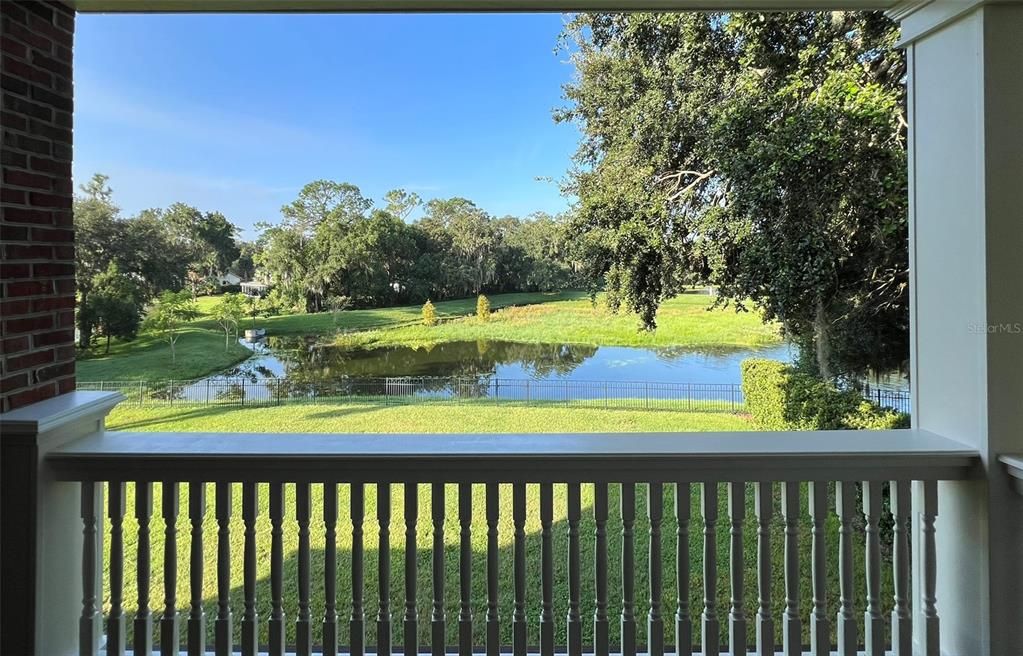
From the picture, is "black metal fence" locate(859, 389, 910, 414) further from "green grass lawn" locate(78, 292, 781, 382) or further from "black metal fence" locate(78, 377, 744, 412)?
"black metal fence" locate(78, 377, 744, 412)

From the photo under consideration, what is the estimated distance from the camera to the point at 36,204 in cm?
160

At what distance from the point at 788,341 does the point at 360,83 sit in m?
2.33

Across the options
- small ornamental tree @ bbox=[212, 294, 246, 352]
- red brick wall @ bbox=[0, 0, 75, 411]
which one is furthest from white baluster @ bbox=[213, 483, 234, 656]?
small ornamental tree @ bbox=[212, 294, 246, 352]

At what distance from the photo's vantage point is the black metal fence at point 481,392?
7.77 feet

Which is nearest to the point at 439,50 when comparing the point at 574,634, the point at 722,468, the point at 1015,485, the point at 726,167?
the point at 726,167

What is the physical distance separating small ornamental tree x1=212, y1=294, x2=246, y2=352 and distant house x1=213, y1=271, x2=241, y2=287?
51mm

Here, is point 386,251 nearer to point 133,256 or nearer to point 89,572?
point 133,256

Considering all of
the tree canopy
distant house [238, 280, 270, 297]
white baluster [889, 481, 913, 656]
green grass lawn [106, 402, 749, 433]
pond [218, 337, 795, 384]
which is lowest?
white baluster [889, 481, 913, 656]

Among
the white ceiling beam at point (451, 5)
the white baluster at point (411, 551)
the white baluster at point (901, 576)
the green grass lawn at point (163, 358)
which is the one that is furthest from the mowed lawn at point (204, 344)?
the white baluster at point (901, 576)

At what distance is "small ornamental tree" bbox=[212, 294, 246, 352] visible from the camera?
2.34 m

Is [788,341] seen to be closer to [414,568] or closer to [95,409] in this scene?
[414,568]

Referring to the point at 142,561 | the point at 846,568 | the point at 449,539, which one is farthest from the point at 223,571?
the point at 846,568

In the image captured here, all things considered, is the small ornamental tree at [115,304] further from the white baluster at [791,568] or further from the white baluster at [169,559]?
the white baluster at [791,568]

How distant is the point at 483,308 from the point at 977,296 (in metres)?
1.73
